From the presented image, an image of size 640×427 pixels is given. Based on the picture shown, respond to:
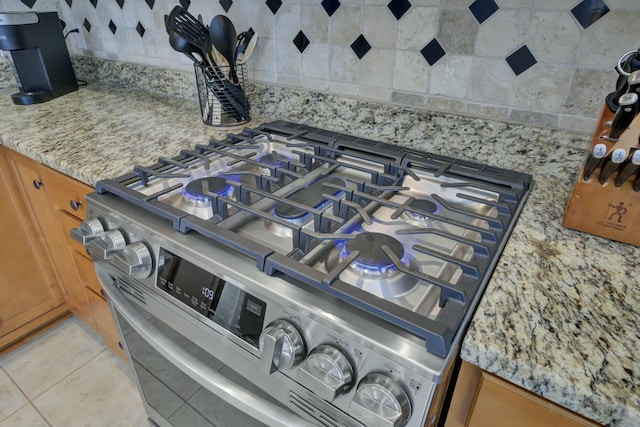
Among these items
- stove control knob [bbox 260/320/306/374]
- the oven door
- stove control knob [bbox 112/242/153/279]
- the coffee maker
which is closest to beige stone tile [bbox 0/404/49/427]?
the oven door

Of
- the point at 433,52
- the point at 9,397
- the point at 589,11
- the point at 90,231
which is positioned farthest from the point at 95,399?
the point at 589,11

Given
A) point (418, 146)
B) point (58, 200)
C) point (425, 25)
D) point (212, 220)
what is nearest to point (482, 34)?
point (425, 25)

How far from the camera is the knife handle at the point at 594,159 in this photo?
612 mm

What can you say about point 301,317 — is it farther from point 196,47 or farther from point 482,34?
point 196,47

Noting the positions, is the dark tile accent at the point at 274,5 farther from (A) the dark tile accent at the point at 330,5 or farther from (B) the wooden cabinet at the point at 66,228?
(B) the wooden cabinet at the point at 66,228

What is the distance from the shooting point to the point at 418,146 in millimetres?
1049

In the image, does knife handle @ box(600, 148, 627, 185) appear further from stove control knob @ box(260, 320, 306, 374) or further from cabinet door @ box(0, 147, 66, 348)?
cabinet door @ box(0, 147, 66, 348)

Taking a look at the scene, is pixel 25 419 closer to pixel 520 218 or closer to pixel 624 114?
pixel 520 218

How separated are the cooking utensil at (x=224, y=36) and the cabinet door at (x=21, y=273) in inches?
30.9

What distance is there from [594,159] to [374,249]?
0.38 m

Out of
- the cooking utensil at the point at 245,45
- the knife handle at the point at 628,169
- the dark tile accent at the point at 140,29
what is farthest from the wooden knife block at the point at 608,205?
the dark tile accent at the point at 140,29

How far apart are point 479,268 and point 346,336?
22 cm

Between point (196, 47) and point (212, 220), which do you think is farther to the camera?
point (196, 47)

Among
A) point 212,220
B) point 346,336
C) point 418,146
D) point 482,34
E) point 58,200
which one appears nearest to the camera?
point 346,336
